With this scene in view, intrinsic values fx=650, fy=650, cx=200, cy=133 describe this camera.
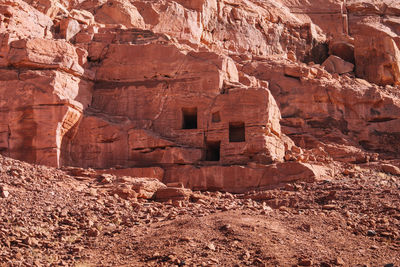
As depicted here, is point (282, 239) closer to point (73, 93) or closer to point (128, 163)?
point (128, 163)

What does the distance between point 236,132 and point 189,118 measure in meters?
1.87

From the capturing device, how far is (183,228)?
1239 cm

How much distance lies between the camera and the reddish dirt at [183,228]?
440 inches

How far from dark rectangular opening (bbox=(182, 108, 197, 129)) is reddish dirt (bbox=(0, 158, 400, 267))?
5758mm

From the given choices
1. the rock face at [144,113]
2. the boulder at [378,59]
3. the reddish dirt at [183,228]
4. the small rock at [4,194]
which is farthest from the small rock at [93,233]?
the boulder at [378,59]

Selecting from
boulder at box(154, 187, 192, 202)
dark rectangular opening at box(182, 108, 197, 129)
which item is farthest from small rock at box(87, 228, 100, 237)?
dark rectangular opening at box(182, 108, 197, 129)

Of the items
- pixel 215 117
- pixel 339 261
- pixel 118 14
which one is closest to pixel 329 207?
pixel 339 261

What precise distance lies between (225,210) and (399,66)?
2368 cm

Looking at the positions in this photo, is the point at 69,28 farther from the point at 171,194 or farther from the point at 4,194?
the point at 4,194

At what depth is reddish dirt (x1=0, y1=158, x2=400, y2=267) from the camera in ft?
36.6

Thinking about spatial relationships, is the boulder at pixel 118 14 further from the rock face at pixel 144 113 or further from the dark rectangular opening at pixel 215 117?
the dark rectangular opening at pixel 215 117

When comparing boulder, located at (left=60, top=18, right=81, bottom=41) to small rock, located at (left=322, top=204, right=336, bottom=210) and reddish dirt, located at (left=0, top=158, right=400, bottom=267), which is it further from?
small rock, located at (left=322, top=204, right=336, bottom=210)

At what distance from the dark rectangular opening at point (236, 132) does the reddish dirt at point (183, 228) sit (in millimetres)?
5032

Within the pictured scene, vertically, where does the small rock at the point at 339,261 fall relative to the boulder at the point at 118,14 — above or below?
below
